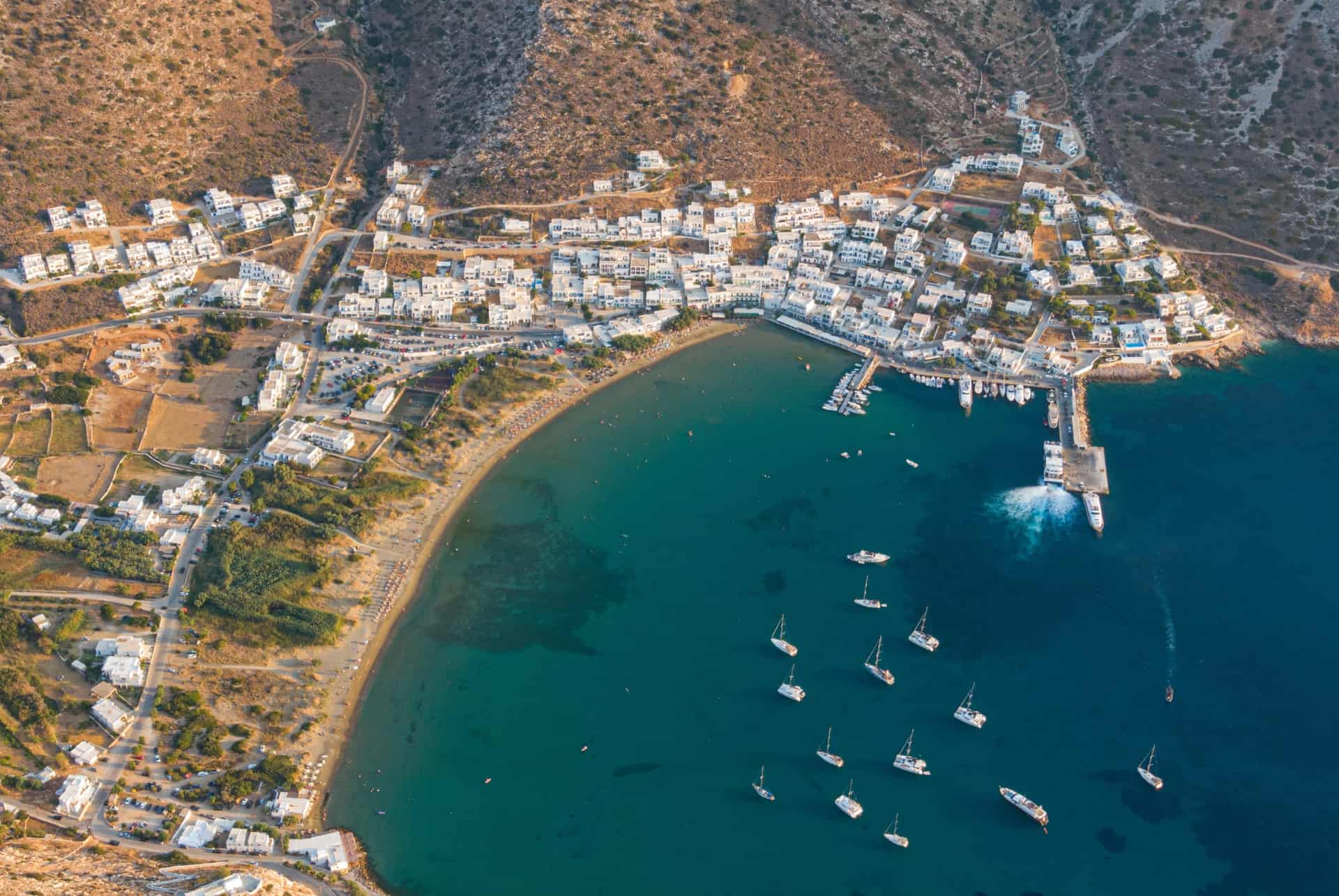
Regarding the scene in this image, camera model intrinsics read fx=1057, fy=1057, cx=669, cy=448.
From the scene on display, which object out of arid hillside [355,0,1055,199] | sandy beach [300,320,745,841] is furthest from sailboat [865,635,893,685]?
arid hillside [355,0,1055,199]

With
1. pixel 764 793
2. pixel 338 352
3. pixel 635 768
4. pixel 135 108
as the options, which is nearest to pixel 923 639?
pixel 764 793

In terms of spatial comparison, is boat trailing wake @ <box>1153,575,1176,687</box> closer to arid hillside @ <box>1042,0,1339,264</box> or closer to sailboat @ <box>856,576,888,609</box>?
sailboat @ <box>856,576,888,609</box>

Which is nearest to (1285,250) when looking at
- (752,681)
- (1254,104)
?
(1254,104)

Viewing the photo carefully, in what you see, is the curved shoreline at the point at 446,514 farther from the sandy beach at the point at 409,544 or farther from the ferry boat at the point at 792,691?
the ferry boat at the point at 792,691

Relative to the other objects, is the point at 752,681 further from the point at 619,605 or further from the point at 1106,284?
the point at 1106,284

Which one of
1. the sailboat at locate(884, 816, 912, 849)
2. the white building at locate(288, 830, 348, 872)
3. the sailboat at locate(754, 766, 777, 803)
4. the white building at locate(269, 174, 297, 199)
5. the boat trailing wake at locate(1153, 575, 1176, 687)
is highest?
the white building at locate(269, 174, 297, 199)

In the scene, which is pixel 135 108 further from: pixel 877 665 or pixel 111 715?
pixel 877 665
